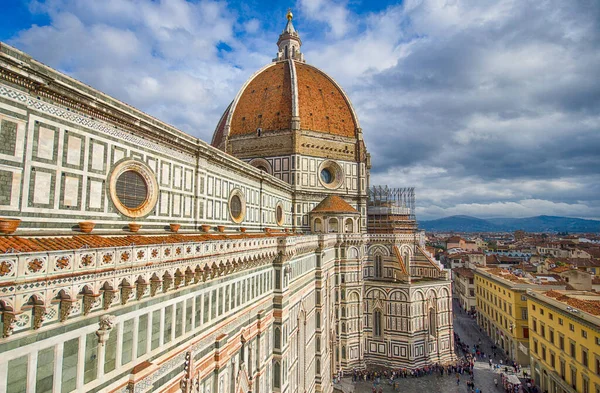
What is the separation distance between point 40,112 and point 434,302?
41.9 metres

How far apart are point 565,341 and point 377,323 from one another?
18.1 m

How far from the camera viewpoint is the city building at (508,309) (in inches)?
1624

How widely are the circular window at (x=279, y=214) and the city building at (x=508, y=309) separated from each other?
97.1 ft

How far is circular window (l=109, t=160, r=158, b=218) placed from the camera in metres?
13.2

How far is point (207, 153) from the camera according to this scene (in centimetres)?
1909

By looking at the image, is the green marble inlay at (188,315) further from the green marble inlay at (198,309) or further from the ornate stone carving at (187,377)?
the ornate stone carving at (187,377)

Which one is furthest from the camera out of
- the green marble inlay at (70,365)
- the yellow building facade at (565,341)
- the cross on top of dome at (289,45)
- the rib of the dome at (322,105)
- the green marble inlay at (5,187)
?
the cross on top of dome at (289,45)

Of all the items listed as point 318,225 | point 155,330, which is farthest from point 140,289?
point 318,225

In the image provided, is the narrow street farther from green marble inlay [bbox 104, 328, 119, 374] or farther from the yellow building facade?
green marble inlay [bbox 104, 328, 119, 374]

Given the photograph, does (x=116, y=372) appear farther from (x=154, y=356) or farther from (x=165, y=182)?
(x=165, y=182)

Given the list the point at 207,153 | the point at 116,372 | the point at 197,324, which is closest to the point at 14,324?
the point at 116,372

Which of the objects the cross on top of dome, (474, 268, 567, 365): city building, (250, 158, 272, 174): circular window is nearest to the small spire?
the cross on top of dome

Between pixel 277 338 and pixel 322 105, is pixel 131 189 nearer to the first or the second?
pixel 277 338

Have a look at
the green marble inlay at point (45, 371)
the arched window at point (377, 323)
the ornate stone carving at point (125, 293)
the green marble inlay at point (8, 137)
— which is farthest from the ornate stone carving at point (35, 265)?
the arched window at point (377, 323)
